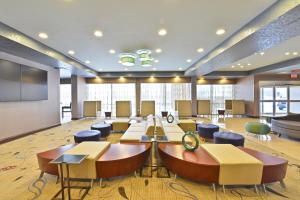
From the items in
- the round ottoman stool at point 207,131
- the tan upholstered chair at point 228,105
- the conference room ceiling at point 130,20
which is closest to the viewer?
the conference room ceiling at point 130,20

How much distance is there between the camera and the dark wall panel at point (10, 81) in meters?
5.29

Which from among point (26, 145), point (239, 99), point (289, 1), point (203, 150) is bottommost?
point (26, 145)

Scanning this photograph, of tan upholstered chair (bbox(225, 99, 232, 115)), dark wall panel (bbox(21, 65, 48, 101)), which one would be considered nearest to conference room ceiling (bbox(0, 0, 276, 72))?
dark wall panel (bbox(21, 65, 48, 101))

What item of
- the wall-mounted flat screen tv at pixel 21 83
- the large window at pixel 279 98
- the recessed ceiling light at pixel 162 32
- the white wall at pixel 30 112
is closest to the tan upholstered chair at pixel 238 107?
the large window at pixel 279 98

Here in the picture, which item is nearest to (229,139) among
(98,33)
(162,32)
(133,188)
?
(133,188)

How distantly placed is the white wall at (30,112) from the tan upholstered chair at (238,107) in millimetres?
11094

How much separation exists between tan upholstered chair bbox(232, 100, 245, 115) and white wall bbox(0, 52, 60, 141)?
11.1 m

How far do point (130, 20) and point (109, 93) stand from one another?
9.87 m

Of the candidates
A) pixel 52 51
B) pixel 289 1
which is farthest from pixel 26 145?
pixel 289 1

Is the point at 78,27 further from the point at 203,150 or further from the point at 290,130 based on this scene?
the point at 290,130

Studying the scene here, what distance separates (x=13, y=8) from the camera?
10.6 feet

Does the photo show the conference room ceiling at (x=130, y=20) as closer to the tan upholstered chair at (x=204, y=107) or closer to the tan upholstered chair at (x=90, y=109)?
the tan upholstered chair at (x=90, y=109)

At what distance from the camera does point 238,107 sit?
38.3 feet

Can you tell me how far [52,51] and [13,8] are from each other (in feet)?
9.25
